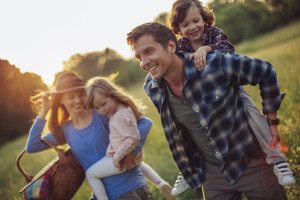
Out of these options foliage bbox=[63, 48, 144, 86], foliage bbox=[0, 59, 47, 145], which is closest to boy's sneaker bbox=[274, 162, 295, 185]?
foliage bbox=[0, 59, 47, 145]

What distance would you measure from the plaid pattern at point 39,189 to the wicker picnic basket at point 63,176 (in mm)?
A: 38

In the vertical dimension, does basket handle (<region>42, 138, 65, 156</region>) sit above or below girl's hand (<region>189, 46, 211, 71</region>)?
below

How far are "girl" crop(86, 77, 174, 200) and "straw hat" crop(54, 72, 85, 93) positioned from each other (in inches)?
7.5

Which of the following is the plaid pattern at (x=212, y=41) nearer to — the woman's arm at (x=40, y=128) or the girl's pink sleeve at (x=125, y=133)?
the girl's pink sleeve at (x=125, y=133)

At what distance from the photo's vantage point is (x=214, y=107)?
3.13 meters

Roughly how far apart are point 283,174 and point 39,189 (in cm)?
250

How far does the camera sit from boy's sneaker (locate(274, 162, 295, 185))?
310cm

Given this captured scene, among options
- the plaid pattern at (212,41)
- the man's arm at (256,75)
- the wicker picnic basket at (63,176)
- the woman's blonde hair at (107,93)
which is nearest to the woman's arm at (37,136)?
the wicker picnic basket at (63,176)

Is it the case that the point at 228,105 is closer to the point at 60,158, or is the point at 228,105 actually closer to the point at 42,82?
the point at 60,158

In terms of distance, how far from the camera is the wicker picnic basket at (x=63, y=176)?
14.3 ft

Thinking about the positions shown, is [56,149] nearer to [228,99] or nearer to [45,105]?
[45,105]

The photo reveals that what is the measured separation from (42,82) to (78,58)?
0.67 meters

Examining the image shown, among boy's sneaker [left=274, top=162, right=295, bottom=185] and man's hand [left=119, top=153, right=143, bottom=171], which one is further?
man's hand [left=119, top=153, right=143, bottom=171]

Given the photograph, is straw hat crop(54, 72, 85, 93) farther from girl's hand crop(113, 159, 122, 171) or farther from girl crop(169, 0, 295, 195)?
girl crop(169, 0, 295, 195)
